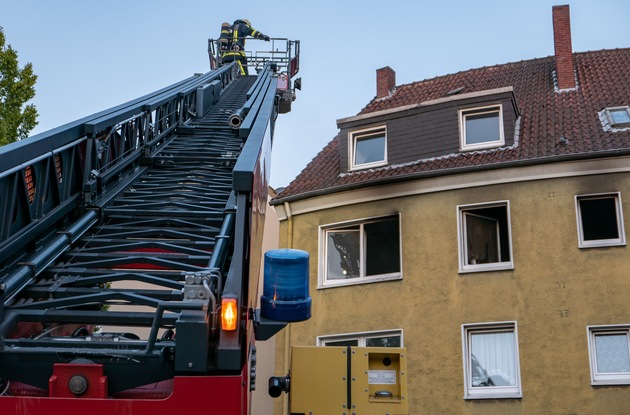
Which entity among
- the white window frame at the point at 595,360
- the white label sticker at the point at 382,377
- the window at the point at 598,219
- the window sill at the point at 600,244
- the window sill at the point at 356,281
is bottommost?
the white label sticker at the point at 382,377

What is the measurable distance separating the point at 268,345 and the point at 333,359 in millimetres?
17881

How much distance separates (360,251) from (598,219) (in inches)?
178

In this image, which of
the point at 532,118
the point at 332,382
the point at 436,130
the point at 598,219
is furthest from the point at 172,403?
the point at 532,118

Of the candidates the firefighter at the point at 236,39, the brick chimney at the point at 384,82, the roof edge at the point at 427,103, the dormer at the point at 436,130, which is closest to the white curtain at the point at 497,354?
the dormer at the point at 436,130

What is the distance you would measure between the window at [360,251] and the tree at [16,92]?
6.41 meters

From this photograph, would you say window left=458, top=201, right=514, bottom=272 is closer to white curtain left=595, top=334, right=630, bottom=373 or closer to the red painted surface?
white curtain left=595, top=334, right=630, bottom=373

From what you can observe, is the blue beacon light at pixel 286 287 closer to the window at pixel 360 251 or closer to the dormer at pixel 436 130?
the window at pixel 360 251

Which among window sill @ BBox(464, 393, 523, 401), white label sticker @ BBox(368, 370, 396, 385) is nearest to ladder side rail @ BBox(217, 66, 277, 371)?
white label sticker @ BBox(368, 370, 396, 385)

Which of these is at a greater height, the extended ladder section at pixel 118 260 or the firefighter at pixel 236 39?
the firefighter at pixel 236 39

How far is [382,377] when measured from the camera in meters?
5.72

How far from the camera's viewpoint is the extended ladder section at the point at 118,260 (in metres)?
4.79

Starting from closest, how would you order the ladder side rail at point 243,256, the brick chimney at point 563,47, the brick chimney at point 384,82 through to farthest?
the ladder side rail at point 243,256, the brick chimney at point 563,47, the brick chimney at point 384,82

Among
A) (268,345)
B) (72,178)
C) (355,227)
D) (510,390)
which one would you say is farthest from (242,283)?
(268,345)

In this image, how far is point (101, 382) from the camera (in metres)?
4.68
